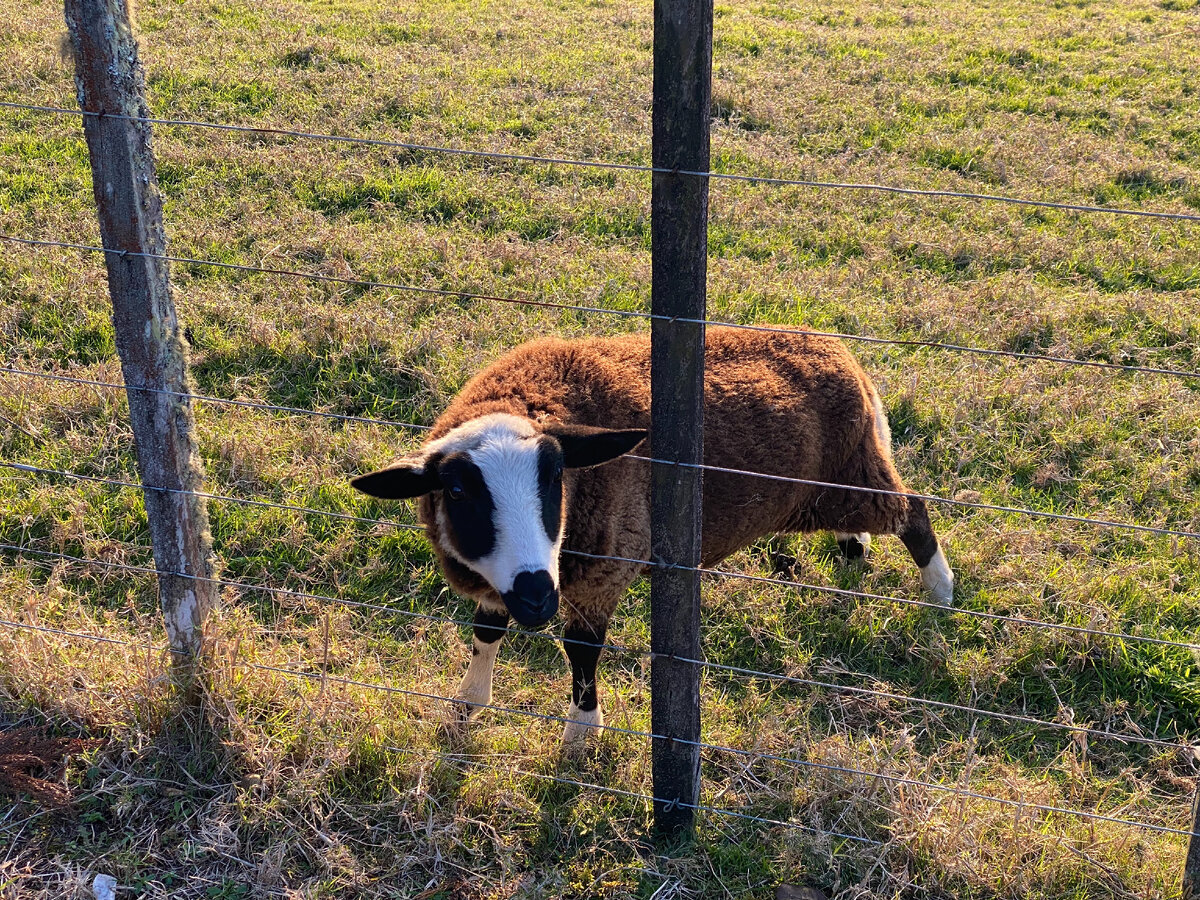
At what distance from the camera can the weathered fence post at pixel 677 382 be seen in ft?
8.21

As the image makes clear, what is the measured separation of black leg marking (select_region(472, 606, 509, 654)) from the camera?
428 centimetres

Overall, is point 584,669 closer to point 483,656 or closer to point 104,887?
point 483,656

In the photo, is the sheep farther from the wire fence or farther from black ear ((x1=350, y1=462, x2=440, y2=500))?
the wire fence

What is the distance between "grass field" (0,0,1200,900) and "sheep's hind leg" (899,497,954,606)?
12 centimetres

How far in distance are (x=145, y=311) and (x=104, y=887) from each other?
1.97 meters

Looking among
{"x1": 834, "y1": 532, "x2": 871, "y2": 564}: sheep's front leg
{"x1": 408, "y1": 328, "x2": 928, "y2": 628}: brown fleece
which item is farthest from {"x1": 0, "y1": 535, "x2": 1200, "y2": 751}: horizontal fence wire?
{"x1": 834, "y1": 532, "x2": 871, "y2": 564}: sheep's front leg

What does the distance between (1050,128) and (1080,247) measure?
2.99 meters

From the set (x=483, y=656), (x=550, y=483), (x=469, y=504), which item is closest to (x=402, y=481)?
(x=469, y=504)

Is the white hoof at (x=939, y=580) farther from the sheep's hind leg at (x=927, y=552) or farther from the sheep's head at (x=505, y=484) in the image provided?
the sheep's head at (x=505, y=484)

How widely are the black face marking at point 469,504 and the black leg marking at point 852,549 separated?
8.30ft

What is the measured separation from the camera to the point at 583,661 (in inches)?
166

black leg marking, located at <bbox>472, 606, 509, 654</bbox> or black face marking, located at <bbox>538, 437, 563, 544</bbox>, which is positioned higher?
black face marking, located at <bbox>538, 437, 563, 544</bbox>

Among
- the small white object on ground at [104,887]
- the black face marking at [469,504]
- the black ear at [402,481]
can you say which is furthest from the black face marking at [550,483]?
the small white object on ground at [104,887]

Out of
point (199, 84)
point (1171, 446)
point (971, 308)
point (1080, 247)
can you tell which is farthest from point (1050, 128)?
point (199, 84)
